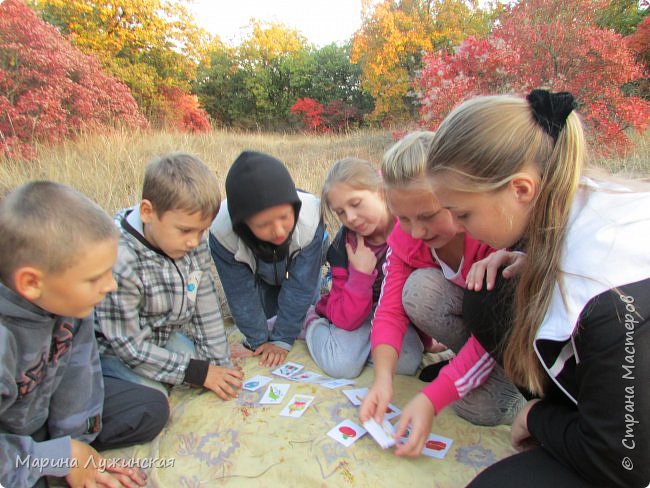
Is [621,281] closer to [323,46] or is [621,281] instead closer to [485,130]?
[485,130]

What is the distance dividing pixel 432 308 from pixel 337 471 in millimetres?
882

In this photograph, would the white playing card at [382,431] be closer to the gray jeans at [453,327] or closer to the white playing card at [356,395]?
the white playing card at [356,395]

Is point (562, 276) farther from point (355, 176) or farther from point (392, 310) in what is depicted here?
point (355, 176)

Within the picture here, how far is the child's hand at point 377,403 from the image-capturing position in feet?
6.38

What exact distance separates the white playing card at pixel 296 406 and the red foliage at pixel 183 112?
38.2 feet

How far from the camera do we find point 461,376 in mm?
1913

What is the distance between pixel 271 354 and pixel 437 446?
120 centimetres

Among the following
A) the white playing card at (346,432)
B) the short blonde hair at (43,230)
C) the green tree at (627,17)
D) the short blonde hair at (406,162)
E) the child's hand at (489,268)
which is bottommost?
the white playing card at (346,432)

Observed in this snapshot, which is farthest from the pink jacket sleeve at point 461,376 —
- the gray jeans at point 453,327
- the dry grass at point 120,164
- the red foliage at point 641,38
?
the red foliage at point 641,38

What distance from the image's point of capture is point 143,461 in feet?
6.49

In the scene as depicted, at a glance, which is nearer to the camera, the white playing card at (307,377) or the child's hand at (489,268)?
the child's hand at (489,268)

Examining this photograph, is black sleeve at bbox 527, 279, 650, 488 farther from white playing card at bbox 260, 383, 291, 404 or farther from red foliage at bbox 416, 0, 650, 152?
red foliage at bbox 416, 0, 650, 152

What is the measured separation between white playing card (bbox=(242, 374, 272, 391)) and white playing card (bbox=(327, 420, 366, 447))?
604 millimetres

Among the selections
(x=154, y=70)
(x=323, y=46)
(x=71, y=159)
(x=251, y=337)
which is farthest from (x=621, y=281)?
(x=323, y=46)
